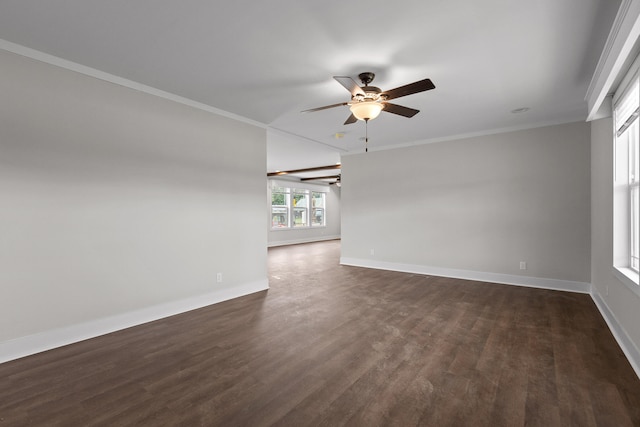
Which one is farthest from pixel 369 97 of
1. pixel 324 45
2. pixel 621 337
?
pixel 621 337

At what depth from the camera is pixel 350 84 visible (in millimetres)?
2660

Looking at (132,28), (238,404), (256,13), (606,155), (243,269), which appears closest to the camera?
(238,404)

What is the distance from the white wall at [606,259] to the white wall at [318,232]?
8237mm

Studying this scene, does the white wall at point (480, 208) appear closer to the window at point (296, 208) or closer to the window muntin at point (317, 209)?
the window at point (296, 208)

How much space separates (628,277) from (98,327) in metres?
4.90

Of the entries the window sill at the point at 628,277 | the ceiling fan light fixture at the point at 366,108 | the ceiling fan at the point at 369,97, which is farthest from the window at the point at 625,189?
the ceiling fan light fixture at the point at 366,108

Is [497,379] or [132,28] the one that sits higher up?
[132,28]

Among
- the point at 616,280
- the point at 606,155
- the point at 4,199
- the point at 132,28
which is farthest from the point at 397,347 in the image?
the point at 4,199

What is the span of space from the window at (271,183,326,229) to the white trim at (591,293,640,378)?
339 inches

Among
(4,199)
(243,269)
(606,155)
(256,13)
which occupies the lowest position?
(243,269)

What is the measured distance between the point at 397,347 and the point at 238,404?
1.45m

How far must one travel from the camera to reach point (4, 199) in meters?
2.47

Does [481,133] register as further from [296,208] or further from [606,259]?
[296,208]

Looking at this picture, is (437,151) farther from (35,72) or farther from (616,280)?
(35,72)
